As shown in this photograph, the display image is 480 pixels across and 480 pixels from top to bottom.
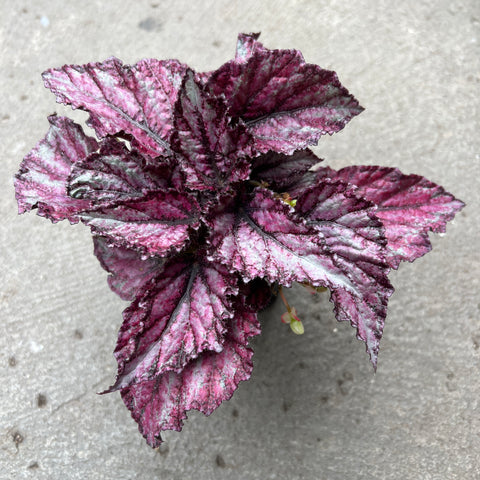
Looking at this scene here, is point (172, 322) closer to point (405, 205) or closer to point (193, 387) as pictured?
point (193, 387)

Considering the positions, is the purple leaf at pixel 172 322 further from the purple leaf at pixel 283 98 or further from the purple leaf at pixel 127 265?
the purple leaf at pixel 283 98

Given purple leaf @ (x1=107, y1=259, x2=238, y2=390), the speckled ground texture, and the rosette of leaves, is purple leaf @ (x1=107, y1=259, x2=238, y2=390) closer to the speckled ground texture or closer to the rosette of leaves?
the rosette of leaves

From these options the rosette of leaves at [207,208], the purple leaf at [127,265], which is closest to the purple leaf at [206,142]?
the rosette of leaves at [207,208]

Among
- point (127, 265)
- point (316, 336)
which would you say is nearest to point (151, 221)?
point (127, 265)

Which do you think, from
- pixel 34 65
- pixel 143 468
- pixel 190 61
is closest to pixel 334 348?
pixel 143 468

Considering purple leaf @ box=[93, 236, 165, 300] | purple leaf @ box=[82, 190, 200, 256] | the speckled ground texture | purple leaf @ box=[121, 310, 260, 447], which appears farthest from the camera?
the speckled ground texture

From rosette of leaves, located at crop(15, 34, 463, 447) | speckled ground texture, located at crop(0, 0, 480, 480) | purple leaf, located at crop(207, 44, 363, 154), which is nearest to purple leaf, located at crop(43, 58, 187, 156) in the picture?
rosette of leaves, located at crop(15, 34, 463, 447)
